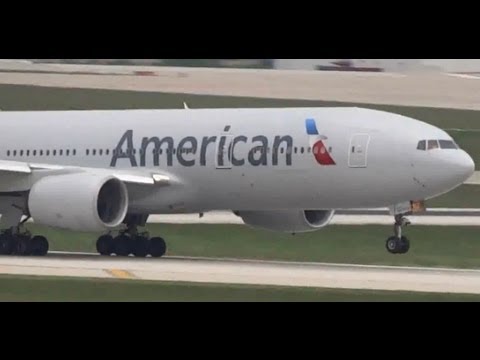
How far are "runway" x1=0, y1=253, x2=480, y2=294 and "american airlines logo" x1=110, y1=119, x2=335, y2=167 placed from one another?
2.52 metres

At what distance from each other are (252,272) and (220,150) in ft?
21.4

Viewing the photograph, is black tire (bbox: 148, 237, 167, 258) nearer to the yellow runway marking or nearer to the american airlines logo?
the american airlines logo

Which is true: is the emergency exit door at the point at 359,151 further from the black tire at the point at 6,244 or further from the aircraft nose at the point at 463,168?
the black tire at the point at 6,244

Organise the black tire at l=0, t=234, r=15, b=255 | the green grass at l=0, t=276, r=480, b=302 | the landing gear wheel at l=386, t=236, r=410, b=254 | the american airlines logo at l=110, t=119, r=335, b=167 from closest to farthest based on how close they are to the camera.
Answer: the green grass at l=0, t=276, r=480, b=302, the landing gear wheel at l=386, t=236, r=410, b=254, the american airlines logo at l=110, t=119, r=335, b=167, the black tire at l=0, t=234, r=15, b=255

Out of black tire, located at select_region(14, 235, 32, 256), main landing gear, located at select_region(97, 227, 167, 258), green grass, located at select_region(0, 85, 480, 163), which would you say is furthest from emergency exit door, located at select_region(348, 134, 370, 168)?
green grass, located at select_region(0, 85, 480, 163)

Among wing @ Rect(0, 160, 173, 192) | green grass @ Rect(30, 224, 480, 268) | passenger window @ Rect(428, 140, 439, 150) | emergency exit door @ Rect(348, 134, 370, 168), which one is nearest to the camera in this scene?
passenger window @ Rect(428, 140, 439, 150)

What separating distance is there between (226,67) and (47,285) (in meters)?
55.8

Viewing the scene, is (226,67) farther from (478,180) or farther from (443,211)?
(443,211)

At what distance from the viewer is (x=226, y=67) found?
8594 cm

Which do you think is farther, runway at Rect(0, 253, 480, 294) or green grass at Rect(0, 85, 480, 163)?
green grass at Rect(0, 85, 480, 163)

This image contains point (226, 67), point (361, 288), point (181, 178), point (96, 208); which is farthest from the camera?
point (226, 67)

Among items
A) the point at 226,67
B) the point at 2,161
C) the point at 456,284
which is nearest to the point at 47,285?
the point at 456,284

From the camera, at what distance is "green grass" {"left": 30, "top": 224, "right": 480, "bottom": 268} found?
4291cm

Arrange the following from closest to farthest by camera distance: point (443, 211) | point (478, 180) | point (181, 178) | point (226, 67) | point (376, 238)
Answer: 1. point (181, 178)
2. point (376, 238)
3. point (443, 211)
4. point (478, 180)
5. point (226, 67)
